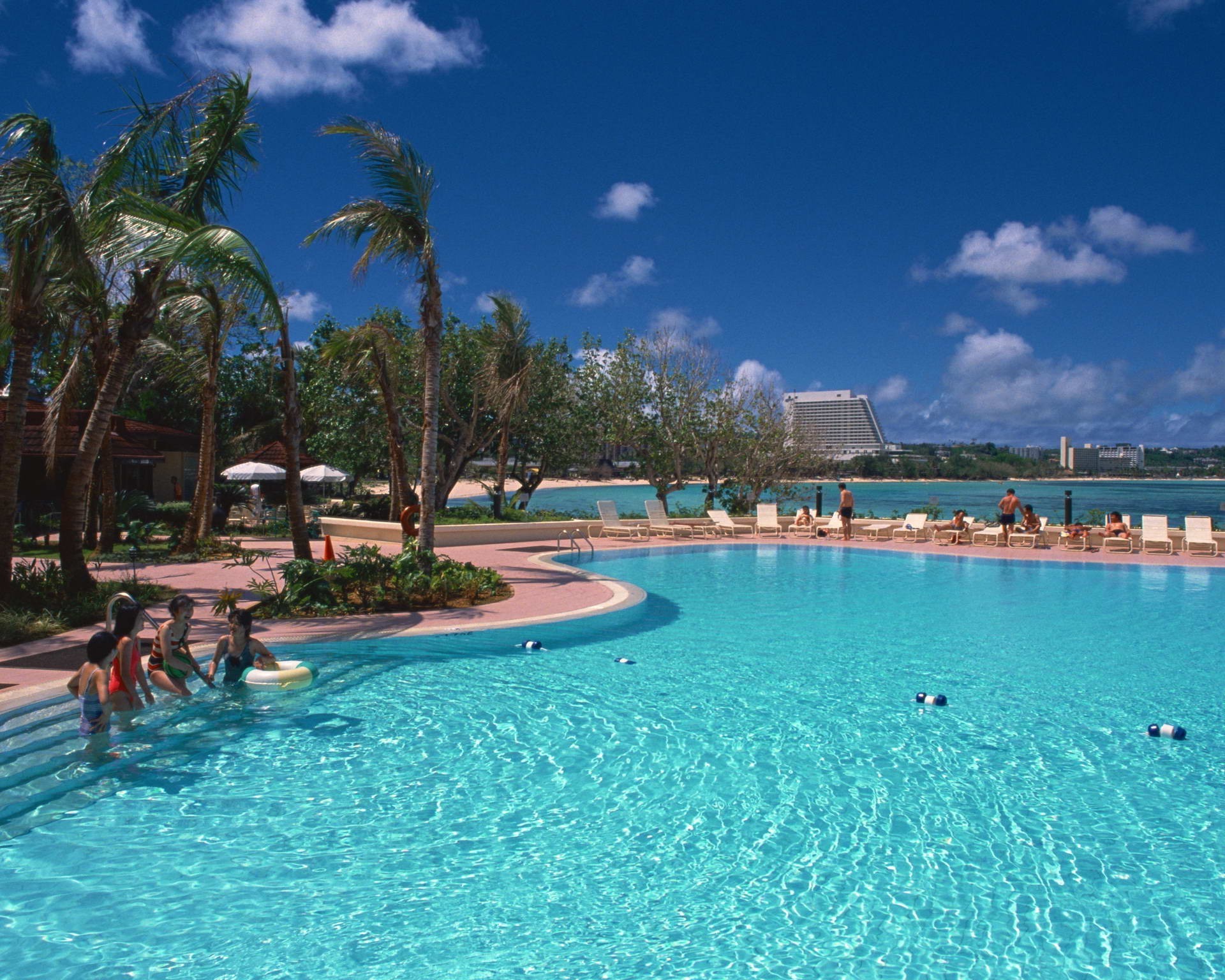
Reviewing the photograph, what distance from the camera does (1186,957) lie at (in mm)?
3957

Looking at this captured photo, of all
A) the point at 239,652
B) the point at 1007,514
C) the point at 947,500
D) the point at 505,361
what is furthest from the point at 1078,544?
the point at 947,500

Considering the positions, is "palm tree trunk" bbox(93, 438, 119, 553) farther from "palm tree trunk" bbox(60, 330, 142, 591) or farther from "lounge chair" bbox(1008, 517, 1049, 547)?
"lounge chair" bbox(1008, 517, 1049, 547)

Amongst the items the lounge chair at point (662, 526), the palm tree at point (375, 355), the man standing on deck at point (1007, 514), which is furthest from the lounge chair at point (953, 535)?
the palm tree at point (375, 355)

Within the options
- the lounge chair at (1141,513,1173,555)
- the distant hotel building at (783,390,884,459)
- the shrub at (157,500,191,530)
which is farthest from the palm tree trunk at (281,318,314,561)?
the distant hotel building at (783,390,884,459)

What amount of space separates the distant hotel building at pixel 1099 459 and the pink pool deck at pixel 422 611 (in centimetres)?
15146

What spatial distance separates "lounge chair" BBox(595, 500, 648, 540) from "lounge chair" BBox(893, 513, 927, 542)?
22.4ft

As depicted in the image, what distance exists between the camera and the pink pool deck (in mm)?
7934

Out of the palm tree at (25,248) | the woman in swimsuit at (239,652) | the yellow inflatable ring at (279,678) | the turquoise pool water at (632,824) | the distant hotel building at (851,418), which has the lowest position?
the turquoise pool water at (632,824)

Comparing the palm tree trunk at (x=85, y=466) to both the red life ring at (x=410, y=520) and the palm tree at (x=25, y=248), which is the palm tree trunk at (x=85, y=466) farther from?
the red life ring at (x=410, y=520)

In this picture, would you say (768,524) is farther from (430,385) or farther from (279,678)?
(279,678)

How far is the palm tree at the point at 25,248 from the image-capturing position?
336 inches

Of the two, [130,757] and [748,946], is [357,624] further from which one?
[748,946]

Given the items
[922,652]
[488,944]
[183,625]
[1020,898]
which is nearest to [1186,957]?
[1020,898]

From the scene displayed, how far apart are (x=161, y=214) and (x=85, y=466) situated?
3185 mm
